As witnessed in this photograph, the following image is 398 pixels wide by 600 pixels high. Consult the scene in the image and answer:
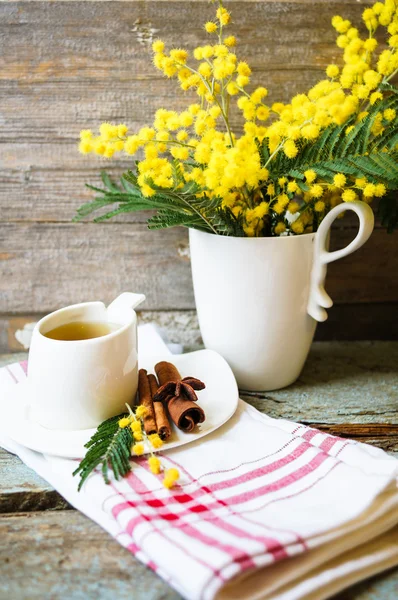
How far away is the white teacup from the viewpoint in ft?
2.05

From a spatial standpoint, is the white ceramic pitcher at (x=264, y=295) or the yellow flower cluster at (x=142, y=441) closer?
the yellow flower cluster at (x=142, y=441)

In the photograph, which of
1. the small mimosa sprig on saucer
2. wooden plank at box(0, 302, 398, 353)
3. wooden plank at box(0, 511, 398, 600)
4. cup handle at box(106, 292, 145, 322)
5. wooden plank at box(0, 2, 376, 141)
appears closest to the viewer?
wooden plank at box(0, 511, 398, 600)

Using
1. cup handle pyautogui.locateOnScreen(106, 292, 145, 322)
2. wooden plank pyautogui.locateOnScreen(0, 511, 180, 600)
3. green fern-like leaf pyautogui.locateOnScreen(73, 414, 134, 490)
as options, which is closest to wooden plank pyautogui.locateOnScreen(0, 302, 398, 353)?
cup handle pyautogui.locateOnScreen(106, 292, 145, 322)

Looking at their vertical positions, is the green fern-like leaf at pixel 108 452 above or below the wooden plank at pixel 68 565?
above

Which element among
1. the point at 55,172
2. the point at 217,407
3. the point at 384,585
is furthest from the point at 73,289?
the point at 384,585

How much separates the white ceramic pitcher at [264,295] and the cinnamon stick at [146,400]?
133 mm

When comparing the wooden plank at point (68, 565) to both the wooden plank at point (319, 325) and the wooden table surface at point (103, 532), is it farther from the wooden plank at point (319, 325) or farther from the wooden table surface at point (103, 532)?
the wooden plank at point (319, 325)

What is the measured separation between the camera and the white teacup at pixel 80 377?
625mm

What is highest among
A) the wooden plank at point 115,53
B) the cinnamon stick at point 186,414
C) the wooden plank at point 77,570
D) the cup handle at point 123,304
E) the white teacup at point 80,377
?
the wooden plank at point 115,53

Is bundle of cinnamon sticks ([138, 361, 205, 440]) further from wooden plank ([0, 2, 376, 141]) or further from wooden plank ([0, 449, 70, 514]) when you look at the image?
wooden plank ([0, 2, 376, 141])

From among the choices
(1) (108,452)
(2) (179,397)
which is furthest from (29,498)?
(2) (179,397)

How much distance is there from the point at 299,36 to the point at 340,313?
0.50 meters

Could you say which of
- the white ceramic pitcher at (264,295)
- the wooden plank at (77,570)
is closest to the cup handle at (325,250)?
the white ceramic pitcher at (264,295)

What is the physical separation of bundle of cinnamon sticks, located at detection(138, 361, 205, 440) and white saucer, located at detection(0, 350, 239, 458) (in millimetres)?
15
